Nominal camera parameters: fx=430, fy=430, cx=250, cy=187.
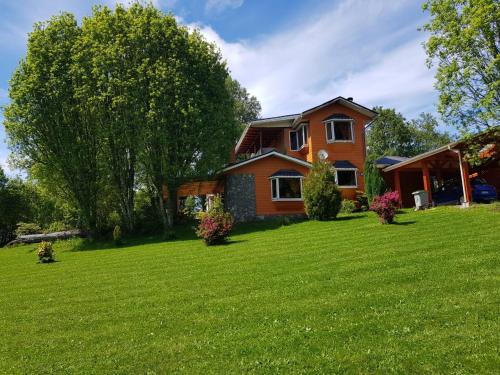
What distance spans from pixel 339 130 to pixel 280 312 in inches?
975

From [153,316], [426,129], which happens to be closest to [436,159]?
[153,316]

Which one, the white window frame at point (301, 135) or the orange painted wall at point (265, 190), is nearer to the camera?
the orange painted wall at point (265, 190)

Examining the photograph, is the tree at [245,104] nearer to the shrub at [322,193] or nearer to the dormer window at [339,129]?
the dormer window at [339,129]

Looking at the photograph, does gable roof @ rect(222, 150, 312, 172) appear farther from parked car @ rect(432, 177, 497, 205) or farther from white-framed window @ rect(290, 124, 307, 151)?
parked car @ rect(432, 177, 497, 205)

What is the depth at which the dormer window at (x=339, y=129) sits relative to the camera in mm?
30109

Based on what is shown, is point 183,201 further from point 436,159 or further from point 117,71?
point 436,159

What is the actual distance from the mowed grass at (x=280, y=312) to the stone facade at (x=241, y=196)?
13.2 m

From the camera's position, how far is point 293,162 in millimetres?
28594

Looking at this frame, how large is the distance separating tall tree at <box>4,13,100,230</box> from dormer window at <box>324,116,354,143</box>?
51.5 ft

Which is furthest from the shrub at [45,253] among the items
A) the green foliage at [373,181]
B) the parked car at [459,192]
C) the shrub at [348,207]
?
the parked car at [459,192]

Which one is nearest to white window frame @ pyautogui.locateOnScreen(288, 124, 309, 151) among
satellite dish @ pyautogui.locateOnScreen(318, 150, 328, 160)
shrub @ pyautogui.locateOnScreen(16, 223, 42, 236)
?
satellite dish @ pyautogui.locateOnScreen(318, 150, 328, 160)

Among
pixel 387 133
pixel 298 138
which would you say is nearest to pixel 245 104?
pixel 387 133

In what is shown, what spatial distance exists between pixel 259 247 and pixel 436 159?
49.0ft

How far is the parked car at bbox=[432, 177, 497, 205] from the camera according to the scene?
23.9m
